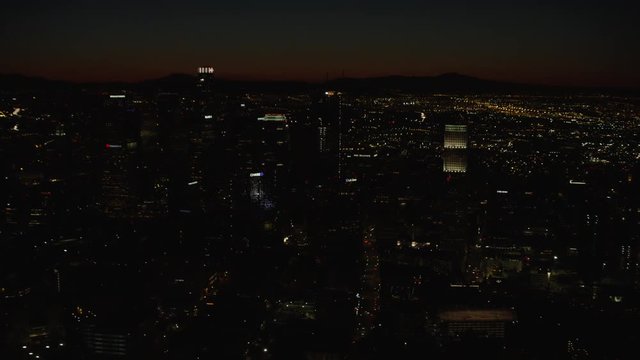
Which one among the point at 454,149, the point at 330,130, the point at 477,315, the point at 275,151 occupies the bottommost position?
the point at 477,315

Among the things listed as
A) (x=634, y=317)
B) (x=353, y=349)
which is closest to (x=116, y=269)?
(x=353, y=349)

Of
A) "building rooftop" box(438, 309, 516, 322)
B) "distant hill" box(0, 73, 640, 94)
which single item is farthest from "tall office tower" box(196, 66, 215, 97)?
"building rooftop" box(438, 309, 516, 322)

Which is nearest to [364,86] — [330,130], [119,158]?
[330,130]

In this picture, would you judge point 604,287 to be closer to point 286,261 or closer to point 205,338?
point 286,261

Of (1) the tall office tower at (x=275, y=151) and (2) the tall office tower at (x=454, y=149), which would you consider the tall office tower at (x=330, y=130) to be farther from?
(2) the tall office tower at (x=454, y=149)

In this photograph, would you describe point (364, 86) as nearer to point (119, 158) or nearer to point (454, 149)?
point (454, 149)

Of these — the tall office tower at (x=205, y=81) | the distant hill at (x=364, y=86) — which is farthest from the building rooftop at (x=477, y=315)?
the tall office tower at (x=205, y=81)
